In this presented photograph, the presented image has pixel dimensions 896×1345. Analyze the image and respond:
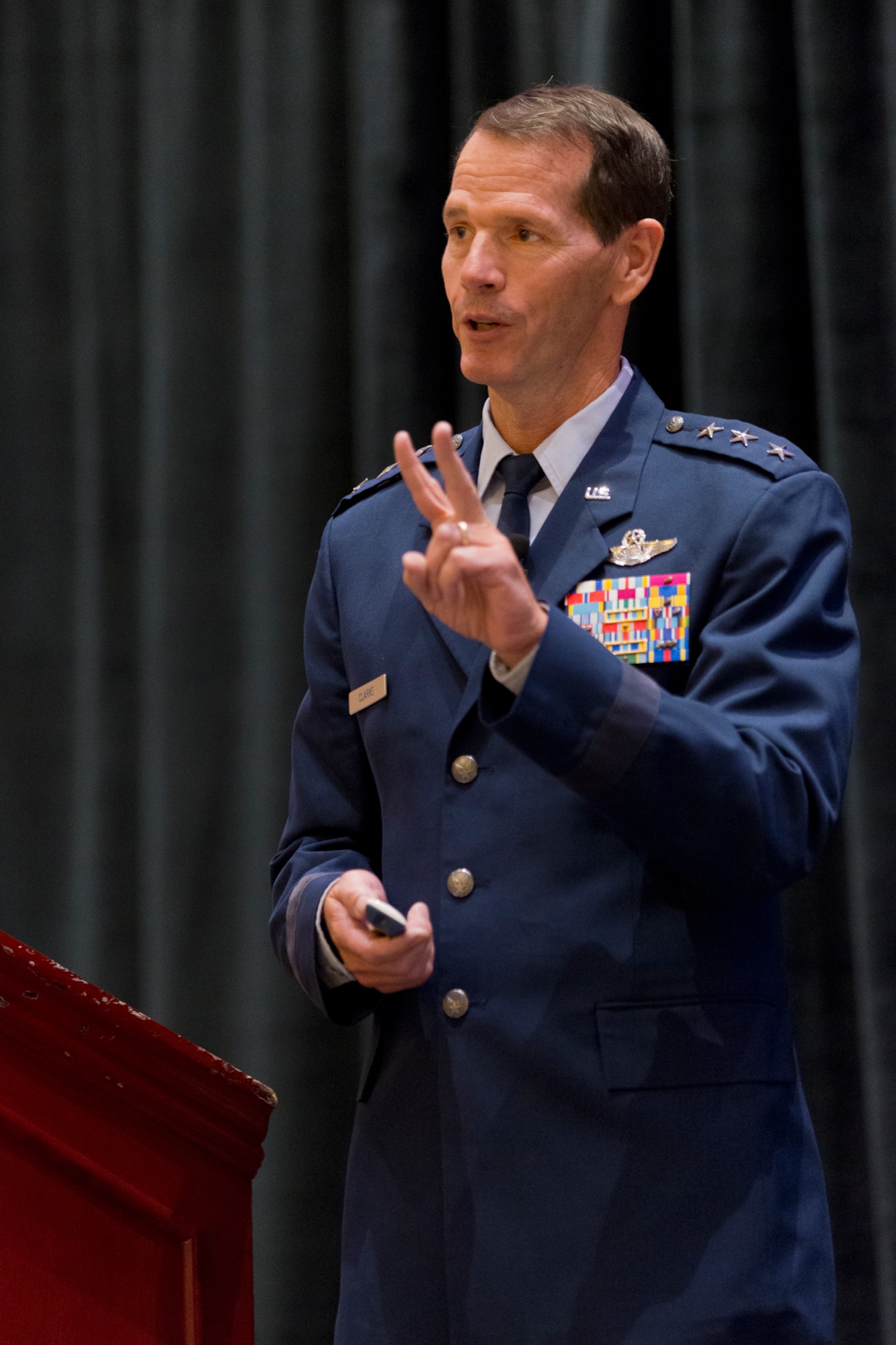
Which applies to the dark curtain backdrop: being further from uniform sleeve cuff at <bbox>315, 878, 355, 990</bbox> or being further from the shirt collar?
uniform sleeve cuff at <bbox>315, 878, 355, 990</bbox>

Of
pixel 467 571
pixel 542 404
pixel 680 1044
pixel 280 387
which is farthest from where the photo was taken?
pixel 280 387

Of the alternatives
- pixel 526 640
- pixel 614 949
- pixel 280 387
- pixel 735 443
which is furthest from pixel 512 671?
pixel 280 387

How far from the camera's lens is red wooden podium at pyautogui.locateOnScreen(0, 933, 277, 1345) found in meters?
1.10

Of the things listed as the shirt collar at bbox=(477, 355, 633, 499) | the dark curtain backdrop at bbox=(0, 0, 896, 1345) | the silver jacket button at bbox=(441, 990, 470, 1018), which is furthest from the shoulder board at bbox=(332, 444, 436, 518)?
the dark curtain backdrop at bbox=(0, 0, 896, 1345)

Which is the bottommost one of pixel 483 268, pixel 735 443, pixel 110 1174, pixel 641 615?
pixel 110 1174

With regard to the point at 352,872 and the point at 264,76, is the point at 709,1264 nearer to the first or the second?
the point at 352,872

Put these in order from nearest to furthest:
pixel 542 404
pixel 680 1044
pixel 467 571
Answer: pixel 467 571 → pixel 680 1044 → pixel 542 404

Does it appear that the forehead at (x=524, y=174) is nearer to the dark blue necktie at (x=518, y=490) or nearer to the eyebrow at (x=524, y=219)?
the eyebrow at (x=524, y=219)

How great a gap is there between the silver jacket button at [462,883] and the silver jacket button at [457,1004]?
2.8 inches

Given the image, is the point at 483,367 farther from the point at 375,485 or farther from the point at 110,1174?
the point at 110,1174

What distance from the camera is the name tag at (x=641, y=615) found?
3.80 ft

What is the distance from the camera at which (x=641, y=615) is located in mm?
1167

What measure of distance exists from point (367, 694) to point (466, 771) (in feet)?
0.46

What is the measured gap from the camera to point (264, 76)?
7.41ft
